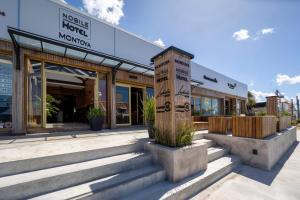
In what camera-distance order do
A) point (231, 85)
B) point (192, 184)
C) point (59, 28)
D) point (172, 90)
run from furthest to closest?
point (231, 85) → point (59, 28) → point (172, 90) → point (192, 184)

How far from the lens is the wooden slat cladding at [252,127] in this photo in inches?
199

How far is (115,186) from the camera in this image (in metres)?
2.65

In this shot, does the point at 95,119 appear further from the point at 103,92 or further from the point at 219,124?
the point at 219,124

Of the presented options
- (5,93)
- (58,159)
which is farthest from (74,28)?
(58,159)

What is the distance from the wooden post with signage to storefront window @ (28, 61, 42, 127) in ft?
15.2

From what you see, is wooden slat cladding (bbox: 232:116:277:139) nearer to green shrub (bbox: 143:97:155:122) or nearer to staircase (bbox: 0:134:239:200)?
staircase (bbox: 0:134:239:200)

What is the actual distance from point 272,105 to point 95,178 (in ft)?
33.8

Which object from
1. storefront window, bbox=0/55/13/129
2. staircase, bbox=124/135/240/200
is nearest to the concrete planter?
staircase, bbox=124/135/240/200

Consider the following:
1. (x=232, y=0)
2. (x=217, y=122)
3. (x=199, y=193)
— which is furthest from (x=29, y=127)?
(x=232, y=0)

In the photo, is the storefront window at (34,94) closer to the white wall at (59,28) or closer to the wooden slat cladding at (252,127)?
the white wall at (59,28)

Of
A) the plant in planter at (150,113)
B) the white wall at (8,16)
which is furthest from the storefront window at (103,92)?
the white wall at (8,16)

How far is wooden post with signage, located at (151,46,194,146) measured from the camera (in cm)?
371

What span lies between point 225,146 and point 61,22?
7.28 m

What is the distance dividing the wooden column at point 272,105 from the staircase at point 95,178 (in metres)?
7.69
